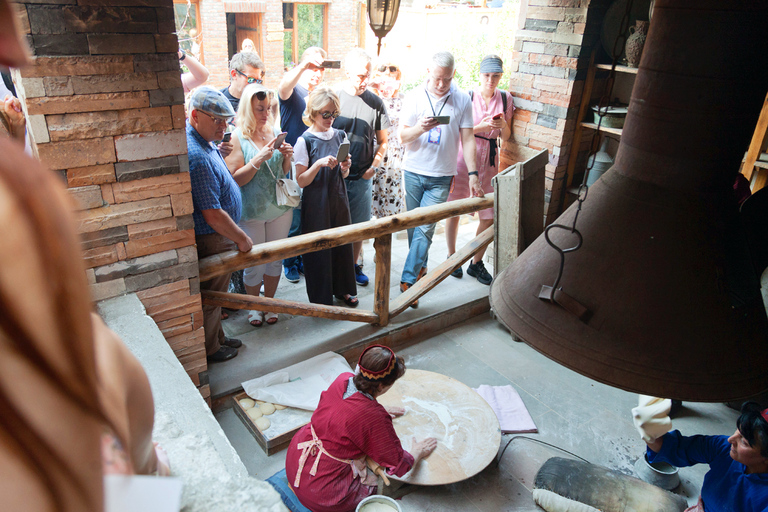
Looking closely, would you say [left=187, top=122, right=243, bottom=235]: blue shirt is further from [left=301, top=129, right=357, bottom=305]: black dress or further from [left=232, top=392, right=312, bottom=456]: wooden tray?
[left=232, top=392, right=312, bottom=456]: wooden tray

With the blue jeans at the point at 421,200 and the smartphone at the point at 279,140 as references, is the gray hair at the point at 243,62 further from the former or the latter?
the blue jeans at the point at 421,200

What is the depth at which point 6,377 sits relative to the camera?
309 mm

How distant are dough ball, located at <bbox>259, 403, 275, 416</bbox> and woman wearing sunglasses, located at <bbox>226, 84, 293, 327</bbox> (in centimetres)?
86

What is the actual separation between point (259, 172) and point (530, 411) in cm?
248

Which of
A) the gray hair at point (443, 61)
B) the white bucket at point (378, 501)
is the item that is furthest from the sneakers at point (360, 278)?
the white bucket at point (378, 501)

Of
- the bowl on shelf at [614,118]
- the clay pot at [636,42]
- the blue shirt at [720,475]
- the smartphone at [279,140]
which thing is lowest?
the blue shirt at [720,475]

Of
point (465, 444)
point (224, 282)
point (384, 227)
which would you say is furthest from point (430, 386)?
point (224, 282)

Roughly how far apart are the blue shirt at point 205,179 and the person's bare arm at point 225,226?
32 mm

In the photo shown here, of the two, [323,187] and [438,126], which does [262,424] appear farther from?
[438,126]

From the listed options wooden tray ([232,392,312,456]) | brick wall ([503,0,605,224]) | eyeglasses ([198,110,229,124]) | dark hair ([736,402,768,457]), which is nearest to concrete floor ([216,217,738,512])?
wooden tray ([232,392,312,456])

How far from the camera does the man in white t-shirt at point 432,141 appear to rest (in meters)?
4.30

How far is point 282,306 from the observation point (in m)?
3.47

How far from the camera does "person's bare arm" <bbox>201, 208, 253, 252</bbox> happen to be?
9.61 feet

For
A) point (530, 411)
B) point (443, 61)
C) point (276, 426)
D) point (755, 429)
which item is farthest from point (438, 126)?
point (755, 429)
